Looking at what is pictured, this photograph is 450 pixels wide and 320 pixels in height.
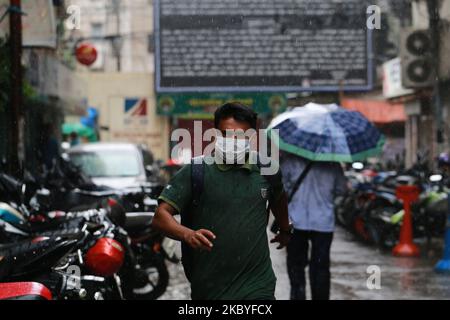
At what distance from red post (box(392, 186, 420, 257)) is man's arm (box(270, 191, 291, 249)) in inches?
276

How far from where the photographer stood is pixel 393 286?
844cm

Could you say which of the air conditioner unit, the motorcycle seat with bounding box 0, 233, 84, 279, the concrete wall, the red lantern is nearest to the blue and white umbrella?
the motorcycle seat with bounding box 0, 233, 84, 279

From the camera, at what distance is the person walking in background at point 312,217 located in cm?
653

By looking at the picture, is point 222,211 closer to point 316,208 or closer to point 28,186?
point 316,208

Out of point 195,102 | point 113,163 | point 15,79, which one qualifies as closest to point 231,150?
point 15,79

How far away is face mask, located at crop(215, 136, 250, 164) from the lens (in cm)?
376

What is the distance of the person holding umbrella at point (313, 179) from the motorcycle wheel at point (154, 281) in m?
1.21

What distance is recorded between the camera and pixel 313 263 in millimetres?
6535

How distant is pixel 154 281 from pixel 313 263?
1.63 metres

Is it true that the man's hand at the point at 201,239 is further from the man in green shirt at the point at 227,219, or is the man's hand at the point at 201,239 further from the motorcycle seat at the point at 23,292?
the motorcycle seat at the point at 23,292

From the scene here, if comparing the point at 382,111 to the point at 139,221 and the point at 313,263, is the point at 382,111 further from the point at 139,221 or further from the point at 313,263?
the point at 313,263

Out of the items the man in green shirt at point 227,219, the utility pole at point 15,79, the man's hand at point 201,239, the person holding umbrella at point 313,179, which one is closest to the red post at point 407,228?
the person holding umbrella at point 313,179

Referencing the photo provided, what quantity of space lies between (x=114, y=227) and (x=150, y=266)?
175 cm
